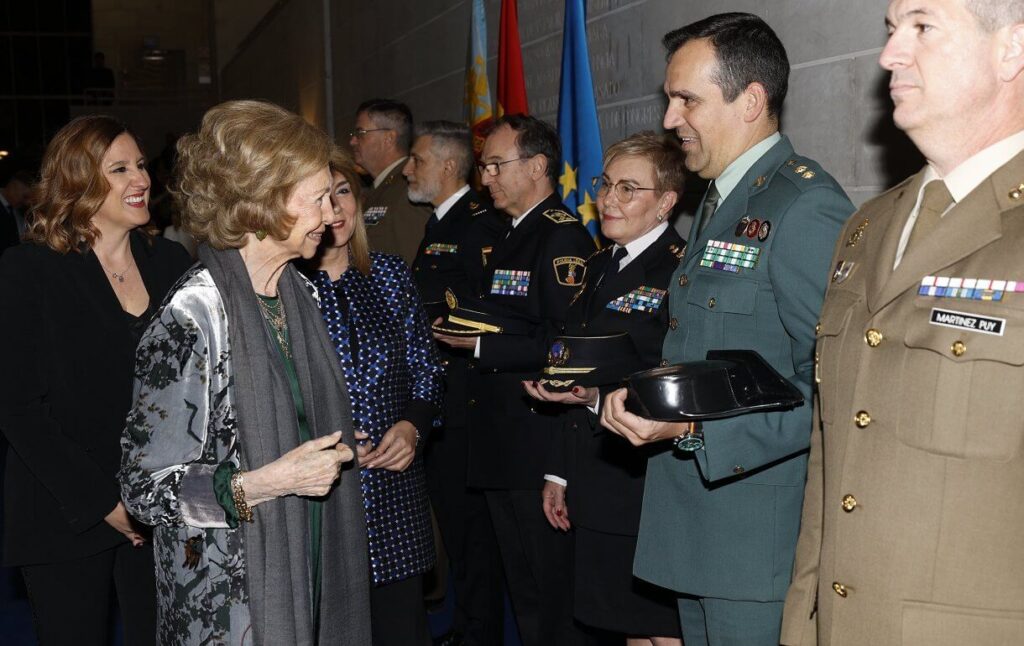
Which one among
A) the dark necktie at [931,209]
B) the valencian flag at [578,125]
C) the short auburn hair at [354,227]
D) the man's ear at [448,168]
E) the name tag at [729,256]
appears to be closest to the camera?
the dark necktie at [931,209]

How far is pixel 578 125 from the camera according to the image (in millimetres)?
4016

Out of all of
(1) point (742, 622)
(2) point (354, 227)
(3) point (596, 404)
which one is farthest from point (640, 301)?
(1) point (742, 622)

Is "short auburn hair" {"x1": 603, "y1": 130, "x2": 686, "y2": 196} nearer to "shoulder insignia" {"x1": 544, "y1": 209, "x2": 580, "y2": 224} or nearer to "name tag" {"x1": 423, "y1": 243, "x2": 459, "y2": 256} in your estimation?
"shoulder insignia" {"x1": 544, "y1": 209, "x2": 580, "y2": 224}

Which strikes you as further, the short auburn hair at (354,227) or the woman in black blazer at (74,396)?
the short auburn hair at (354,227)

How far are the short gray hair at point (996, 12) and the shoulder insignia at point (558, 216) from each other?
187cm

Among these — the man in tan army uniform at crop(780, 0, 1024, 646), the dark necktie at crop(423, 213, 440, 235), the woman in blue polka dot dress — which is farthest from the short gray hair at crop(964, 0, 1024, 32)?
the dark necktie at crop(423, 213, 440, 235)

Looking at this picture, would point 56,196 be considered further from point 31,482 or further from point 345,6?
point 345,6

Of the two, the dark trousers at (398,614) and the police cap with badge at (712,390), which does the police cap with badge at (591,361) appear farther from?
the dark trousers at (398,614)

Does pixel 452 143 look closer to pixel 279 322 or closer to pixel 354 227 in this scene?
pixel 354 227

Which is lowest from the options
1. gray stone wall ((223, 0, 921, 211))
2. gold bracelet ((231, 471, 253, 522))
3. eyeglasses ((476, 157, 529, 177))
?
gold bracelet ((231, 471, 253, 522))

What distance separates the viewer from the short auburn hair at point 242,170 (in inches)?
75.1

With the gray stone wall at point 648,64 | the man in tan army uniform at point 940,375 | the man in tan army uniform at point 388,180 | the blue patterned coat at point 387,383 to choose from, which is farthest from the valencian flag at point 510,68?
the man in tan army uniform at point 940,375

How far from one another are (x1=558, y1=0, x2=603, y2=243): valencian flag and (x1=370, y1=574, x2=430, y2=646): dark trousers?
1.86m

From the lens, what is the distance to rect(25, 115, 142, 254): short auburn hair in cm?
250
